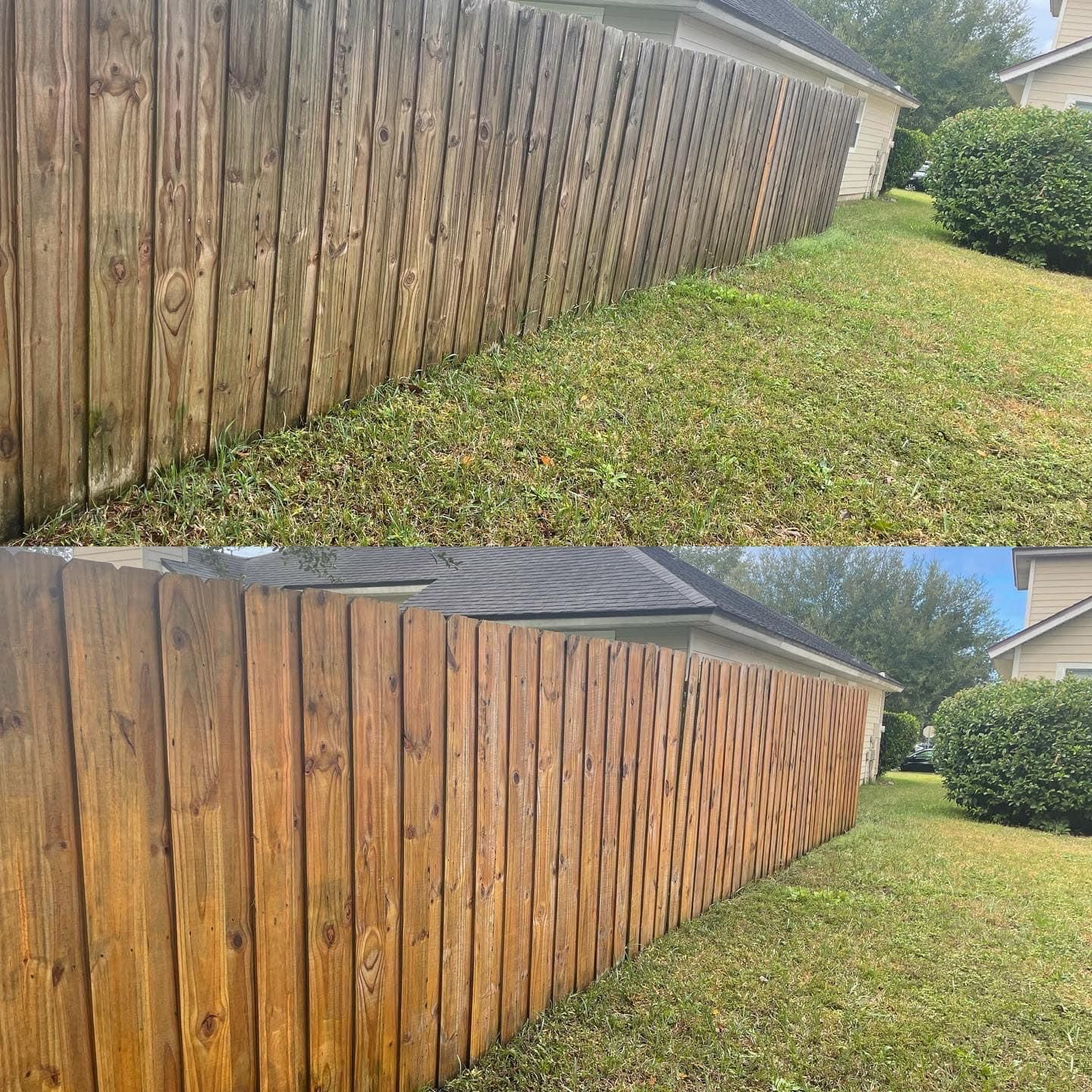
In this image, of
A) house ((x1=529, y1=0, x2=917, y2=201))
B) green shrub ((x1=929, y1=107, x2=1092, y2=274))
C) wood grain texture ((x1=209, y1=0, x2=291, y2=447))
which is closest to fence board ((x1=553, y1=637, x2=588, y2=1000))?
wood grain texture ((x1=209, y1=0, x2=291, y2=447))

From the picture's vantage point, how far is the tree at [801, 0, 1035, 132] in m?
48.7

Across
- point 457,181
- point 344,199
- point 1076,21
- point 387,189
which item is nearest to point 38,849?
point 344,199

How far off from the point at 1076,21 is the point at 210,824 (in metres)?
29.3

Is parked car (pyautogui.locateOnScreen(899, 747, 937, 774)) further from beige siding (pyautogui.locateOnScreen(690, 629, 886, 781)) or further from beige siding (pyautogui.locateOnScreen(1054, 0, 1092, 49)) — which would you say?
beige siding (pyautogui.locateOnScreen(1054, 0, 1092, 49))

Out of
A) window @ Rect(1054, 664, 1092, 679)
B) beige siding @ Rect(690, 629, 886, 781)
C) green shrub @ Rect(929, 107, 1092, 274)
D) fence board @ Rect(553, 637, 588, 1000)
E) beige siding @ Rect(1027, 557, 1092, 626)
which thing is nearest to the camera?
fence board @ Rect(553, 637, 588, 1000)

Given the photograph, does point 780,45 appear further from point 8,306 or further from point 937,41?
point 937,41

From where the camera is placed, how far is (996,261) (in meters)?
14.2

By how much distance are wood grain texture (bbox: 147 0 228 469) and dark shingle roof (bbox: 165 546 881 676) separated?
10.5ft

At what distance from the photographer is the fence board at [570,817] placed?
12.2ft

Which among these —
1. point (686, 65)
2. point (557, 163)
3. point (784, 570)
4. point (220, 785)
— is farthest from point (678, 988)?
point (784, 570)

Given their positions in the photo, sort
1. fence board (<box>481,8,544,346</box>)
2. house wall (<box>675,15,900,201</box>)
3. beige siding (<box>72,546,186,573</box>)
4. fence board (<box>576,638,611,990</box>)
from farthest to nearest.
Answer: house wall (<box>675,15,900,201</box>) → fence board (<box>481,8,544,346</box>) → fence board (<box>576,638,611,990</box>) → beige siding (<box>72,546,186,573</box>)

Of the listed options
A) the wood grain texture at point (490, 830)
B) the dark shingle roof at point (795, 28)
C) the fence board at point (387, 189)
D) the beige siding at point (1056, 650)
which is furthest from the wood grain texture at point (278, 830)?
the beige siding at point (1056, 650)

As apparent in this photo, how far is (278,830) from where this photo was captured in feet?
7.53

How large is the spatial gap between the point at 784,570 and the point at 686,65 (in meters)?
16.6
